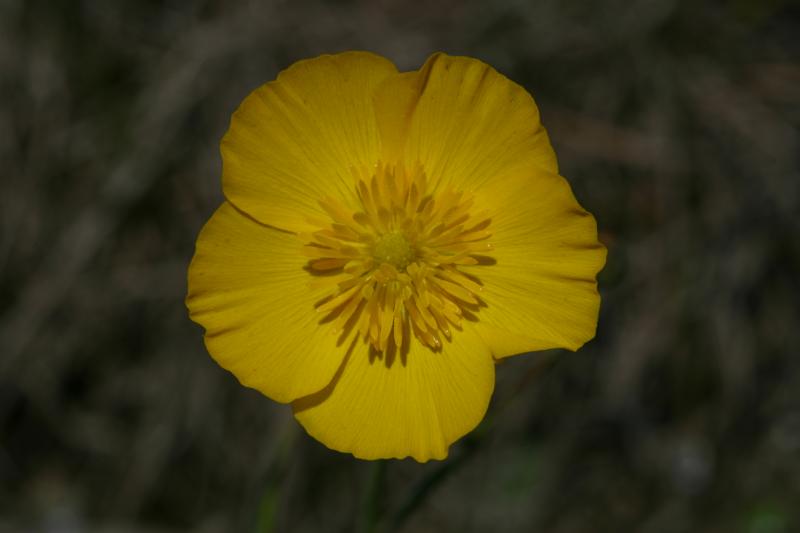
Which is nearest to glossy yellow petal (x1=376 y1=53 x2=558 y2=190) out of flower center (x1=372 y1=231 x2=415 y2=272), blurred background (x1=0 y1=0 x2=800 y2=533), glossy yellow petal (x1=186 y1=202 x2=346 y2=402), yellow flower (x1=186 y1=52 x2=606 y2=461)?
yellow flower (x1=186 y1=52 x2=606 y2=461)

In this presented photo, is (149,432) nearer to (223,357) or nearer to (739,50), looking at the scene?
(223,357)

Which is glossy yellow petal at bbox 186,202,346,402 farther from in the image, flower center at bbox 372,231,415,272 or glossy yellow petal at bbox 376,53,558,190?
glossy yellow petal at bbox 376,53,558,190

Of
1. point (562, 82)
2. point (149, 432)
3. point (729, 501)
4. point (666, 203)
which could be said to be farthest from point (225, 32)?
point (729, 501)

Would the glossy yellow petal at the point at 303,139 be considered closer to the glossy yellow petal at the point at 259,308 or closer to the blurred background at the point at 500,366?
the glossy yellow petal at the point at 259,308

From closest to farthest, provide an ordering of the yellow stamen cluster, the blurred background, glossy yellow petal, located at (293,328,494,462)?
glossy yellow petal, located at (293,328,494,462)
the yellow stamen cluster
the blurred background

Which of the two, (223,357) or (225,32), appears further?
(225,32)

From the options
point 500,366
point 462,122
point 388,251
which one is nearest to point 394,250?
point 388,251

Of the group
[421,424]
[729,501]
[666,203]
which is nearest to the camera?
[421,424]

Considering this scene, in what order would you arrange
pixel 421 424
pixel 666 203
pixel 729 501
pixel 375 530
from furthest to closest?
1. pixel 666 203
2. pixel 729 501
3. pixel 375 530
4. pixel 421 424
